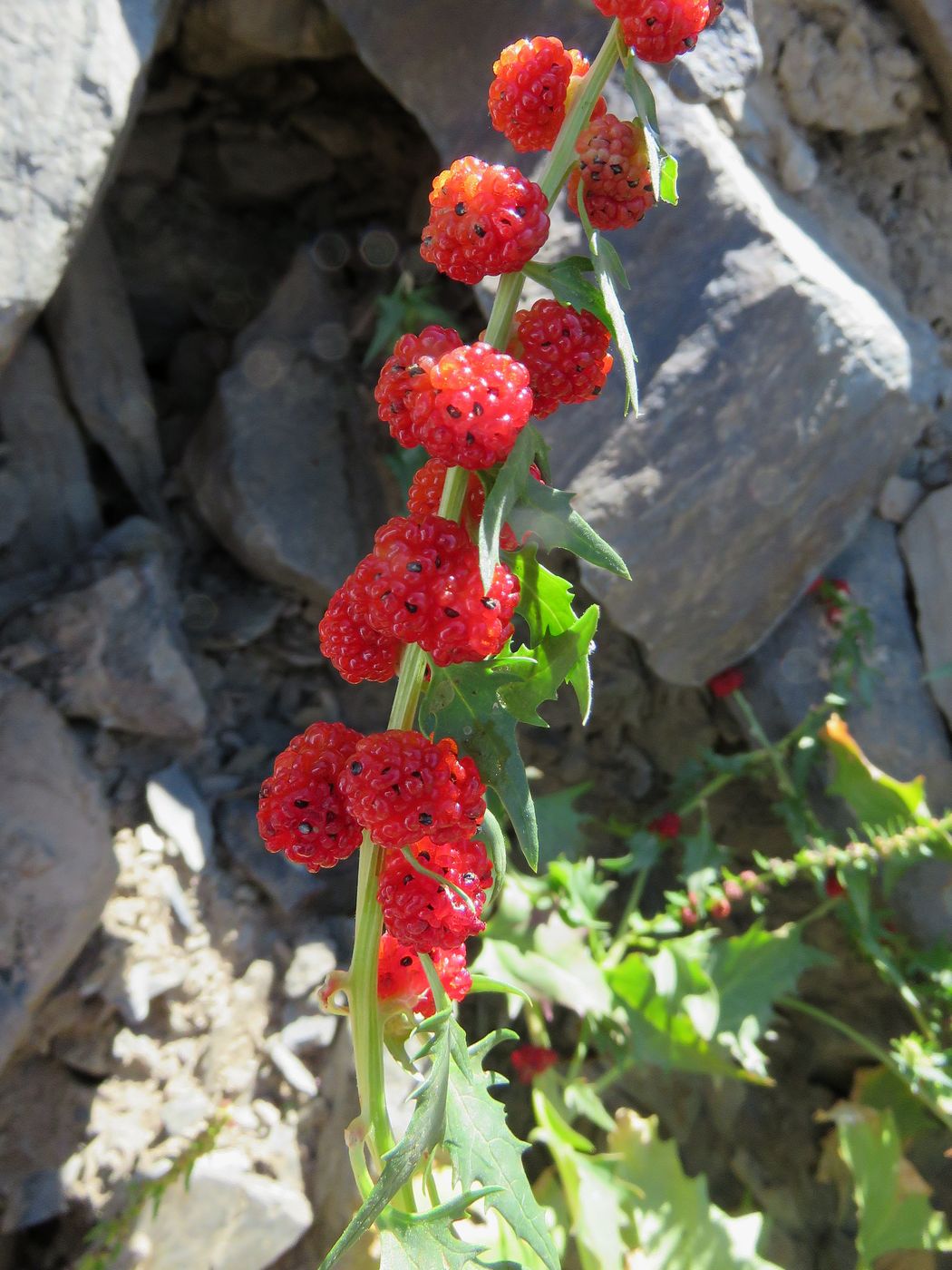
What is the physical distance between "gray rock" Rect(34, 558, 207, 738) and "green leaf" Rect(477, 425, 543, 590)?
1.41 metres

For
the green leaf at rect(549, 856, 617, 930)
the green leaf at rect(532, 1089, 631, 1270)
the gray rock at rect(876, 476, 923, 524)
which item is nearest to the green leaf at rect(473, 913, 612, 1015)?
the green leaf at rect(549, 856, 617, 930)

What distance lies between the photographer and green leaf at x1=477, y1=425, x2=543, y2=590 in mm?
729

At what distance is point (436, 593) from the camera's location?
0.77 m

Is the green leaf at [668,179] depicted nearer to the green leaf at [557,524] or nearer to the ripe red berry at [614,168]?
the ripe red berry at [614,168]

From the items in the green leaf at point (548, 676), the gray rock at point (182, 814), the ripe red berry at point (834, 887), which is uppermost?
the green leaf at point (548, 676)

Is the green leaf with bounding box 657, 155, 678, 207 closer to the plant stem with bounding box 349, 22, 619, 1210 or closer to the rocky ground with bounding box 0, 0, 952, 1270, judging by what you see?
the plant stem with bounding box 349, 22, 619, 1210

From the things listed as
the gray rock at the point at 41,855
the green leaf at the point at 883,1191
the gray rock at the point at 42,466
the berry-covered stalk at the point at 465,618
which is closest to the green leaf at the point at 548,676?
the berry-covered stalk at the point at 465,618

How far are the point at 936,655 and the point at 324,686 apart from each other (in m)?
1.36

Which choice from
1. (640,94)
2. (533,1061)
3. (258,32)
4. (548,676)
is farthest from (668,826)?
(258,32)

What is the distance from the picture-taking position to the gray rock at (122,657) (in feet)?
6.48

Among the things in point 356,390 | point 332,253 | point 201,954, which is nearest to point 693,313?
point 356,390

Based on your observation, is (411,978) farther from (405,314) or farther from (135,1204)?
(405,314)

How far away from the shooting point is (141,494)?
2.34 m

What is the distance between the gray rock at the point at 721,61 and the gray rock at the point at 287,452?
38.1 inches
